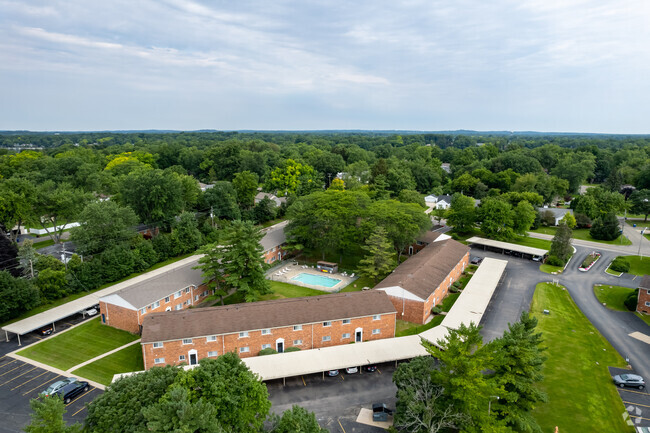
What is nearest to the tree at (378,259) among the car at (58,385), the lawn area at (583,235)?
the car at (58,385)

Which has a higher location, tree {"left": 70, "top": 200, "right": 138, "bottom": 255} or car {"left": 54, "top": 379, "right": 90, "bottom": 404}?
tree {"left": 70, "top": 200, "right": 138, "bottom": 255}

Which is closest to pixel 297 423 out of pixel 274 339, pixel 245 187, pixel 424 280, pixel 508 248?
pixel 274 339

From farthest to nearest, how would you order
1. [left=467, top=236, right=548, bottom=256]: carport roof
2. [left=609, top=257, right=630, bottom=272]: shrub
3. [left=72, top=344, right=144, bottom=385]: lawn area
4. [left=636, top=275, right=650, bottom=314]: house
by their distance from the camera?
[left=467, top=236, right=548, bottom=256]: carport roof → [left=609, top=257, right=630, bottom=272]: shrub → [left=636, top=275, right=650, bottom=314]: house → [left=72, top=344, right=144, bottom=385]: lawn area

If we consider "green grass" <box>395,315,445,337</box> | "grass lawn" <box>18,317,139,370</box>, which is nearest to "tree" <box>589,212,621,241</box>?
"green grass" <box>395,315,445,337</box>

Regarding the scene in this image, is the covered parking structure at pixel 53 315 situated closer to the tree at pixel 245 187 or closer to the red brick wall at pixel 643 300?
the tree at pixel 245 187

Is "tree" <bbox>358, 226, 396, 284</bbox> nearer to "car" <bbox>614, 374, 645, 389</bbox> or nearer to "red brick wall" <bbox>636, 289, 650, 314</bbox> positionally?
"car" <bbox>614, 374, 645, 389</bbox>

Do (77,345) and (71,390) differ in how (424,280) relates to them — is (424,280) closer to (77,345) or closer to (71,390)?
(71,390)
